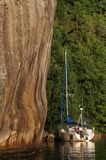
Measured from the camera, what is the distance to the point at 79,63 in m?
63.7

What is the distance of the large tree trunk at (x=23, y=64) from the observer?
3222 cm

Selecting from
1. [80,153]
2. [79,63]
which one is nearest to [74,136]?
[79,63]

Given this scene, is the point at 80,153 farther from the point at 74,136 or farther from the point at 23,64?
the point at 74,136

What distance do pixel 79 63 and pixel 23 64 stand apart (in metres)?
30.2

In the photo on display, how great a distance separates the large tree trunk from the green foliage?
20292mm

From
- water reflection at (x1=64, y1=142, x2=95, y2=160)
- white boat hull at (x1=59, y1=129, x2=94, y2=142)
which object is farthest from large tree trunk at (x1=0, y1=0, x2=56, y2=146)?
white boat hull at (x1=59, y1=129, x2=94, y2=142)

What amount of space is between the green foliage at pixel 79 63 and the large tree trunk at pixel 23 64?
2029 centimetres

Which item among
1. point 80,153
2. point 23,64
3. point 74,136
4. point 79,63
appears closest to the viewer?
point 23,64

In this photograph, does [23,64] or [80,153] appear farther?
[80,153]

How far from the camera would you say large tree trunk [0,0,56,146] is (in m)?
32.2

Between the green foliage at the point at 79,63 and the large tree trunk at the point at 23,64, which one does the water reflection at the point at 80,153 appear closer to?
the large tree trunk at the point at 23,64

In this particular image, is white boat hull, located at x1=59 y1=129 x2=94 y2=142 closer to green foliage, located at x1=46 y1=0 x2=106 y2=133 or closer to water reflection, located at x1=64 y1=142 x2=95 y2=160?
green foliage, located at x1=46 y1=0 x2=106 y2=133

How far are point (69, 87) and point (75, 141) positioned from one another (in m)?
Answer: 9.62

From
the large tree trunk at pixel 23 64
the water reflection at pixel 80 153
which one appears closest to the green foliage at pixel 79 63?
the water reflection at pixel 80 153
